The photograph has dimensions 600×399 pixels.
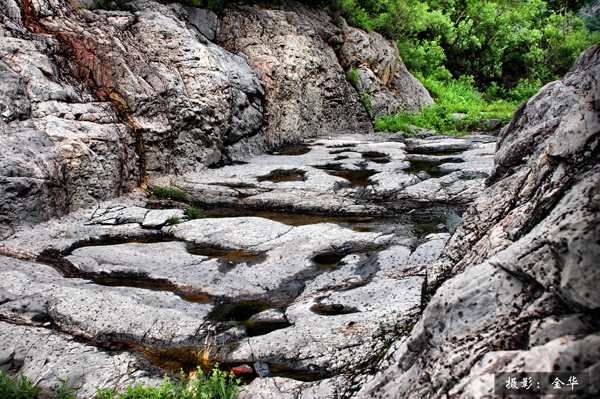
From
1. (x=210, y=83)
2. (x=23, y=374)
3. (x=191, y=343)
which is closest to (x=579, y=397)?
(x=191, y=343)

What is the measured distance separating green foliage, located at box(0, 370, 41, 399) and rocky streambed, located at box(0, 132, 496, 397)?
2.8 inches

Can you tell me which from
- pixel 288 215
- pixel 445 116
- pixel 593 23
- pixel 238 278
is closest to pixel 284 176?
pixel 288 215

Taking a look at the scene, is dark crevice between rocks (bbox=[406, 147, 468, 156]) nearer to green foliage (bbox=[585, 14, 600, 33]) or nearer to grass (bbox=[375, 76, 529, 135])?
grass (bbox=[375, 76, 529, 135])

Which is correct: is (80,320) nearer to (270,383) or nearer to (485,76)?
(270,383)

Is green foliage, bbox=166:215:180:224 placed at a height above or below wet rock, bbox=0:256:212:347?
below

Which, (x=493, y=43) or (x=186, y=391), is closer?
(x=186, y=391)

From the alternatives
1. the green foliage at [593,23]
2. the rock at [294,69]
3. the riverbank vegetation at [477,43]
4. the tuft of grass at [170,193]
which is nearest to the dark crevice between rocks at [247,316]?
the tuft of grass at [170,193]

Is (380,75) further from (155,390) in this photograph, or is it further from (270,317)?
(155,390)

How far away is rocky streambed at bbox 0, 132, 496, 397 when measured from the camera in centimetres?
250

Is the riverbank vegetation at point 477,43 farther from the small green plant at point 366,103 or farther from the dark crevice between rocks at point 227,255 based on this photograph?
the dark crevice between rocks at point 227,255

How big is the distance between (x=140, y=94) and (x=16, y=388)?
5.42 m

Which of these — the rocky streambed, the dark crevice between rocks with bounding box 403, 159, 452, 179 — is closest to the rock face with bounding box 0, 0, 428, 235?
the rocky streambed

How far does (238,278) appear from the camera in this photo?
3.69 meters

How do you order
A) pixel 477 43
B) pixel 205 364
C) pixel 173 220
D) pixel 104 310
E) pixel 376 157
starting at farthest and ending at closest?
1. pixel 477 43
2. pixel 376 157
3. pixel 173 220
4. pixel 104 310
5. pixel 205 364
